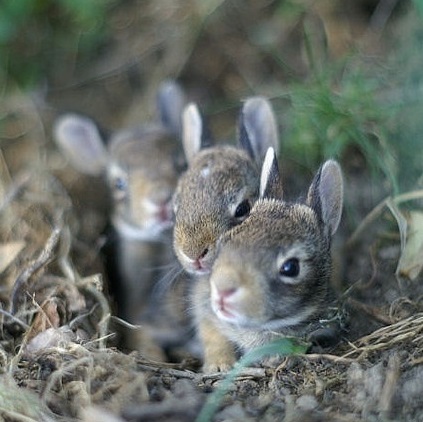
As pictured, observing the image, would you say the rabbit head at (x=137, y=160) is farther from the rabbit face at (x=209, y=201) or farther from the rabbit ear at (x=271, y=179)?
the rabbit ear at (x=271, y=179)

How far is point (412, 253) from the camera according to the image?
5.31 m

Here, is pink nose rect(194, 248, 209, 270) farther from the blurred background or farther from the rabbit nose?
the blurred background

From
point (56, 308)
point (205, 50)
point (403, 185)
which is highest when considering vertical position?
point (205, 50)

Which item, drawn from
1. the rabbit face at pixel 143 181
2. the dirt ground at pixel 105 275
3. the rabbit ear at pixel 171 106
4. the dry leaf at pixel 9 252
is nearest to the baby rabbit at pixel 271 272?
the dirt ground at pixel 105 275

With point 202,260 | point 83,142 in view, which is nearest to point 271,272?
point 202,260

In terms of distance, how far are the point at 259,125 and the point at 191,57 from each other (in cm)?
237

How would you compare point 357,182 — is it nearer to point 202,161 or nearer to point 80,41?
point 202,161

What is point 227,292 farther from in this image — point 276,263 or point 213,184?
point 213,184

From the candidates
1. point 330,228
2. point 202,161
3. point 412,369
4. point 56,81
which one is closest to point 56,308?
point 202,161

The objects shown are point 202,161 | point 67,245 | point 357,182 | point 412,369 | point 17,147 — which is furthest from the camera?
point 17,147

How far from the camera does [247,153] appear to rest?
18.4 feet

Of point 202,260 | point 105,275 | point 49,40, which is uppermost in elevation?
point 49,40

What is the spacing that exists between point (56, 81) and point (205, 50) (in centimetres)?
146

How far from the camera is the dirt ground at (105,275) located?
13.6ft
